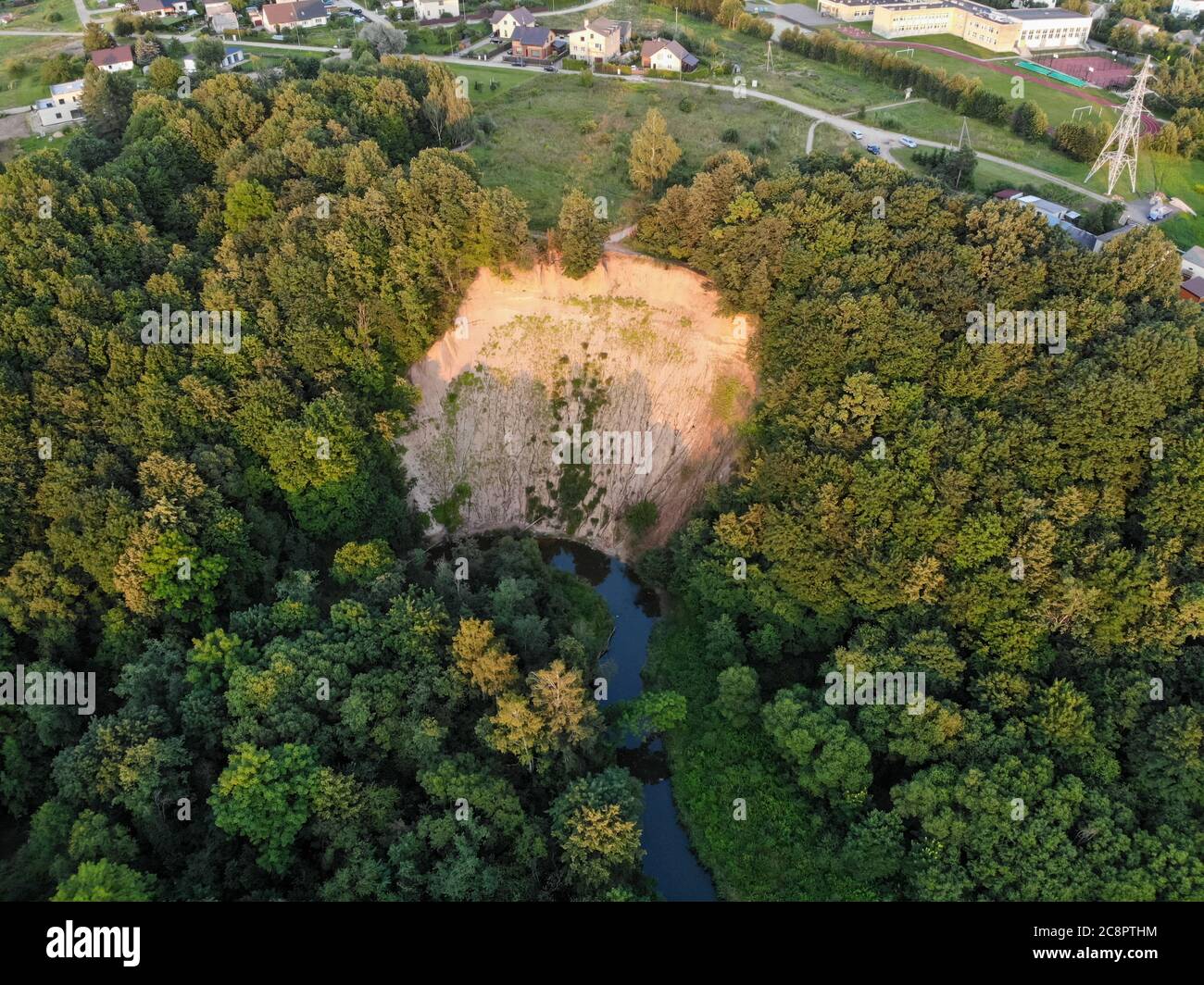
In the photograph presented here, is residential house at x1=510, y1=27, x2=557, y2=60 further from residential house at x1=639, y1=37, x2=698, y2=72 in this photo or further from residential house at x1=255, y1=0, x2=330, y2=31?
residential house at x1=255, y1=0, x2=330, y2=31

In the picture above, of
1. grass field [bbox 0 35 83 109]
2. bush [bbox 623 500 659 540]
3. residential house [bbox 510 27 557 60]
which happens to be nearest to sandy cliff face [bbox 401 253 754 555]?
bush [bbox 623 500 659 540]

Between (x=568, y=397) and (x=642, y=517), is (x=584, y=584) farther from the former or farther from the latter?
(x=568, y=397)

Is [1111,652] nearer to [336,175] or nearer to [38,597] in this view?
[38,597]

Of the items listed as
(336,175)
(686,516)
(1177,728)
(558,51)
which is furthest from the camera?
(558,51)

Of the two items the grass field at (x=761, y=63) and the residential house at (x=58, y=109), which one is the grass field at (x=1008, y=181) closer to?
the grass field at (x=761, y=63)

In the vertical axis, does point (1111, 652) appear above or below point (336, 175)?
below

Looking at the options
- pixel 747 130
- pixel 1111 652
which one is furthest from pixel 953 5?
pixel 1111 652

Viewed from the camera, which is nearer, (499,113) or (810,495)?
(810,495)

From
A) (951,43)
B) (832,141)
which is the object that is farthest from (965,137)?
(951,43)
